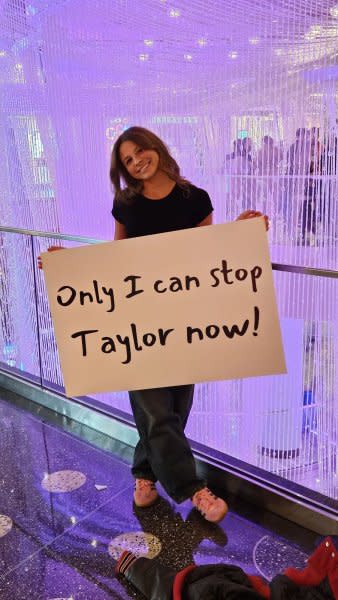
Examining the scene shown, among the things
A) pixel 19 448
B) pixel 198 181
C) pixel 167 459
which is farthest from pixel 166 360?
pixel 19 448

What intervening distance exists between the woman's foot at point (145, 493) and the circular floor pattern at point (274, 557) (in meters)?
0.39

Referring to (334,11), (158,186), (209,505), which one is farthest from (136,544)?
(334,11)

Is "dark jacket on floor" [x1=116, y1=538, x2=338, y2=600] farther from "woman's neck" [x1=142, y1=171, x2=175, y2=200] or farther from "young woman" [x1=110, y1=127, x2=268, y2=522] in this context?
"woman's neck" [x1=142, y1=171, x2=175, y2=200]

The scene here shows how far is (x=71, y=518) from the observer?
1895 mm

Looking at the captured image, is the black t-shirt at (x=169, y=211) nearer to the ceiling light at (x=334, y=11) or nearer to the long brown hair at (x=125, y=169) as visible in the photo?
the long brown hair at (x=125, y=169)

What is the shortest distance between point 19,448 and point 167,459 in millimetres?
822

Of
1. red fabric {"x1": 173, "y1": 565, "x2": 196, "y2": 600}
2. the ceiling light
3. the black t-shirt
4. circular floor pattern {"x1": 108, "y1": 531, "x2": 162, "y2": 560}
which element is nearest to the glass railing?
the black t-shirt

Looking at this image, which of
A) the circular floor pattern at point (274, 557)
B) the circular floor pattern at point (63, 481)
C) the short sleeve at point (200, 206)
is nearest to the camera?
the circular floor pattern at point (274, 557)

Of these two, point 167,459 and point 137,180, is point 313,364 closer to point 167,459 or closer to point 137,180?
point 167,459

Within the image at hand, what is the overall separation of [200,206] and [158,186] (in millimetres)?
143

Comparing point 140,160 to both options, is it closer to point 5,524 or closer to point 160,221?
point 160,221

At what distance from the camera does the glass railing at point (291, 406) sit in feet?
6.13

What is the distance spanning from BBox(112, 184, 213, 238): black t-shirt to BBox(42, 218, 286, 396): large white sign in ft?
0.26

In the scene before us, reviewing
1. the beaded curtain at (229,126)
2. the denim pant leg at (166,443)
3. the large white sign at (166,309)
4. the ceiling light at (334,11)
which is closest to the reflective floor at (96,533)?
the denim pant leg at (166,443)
